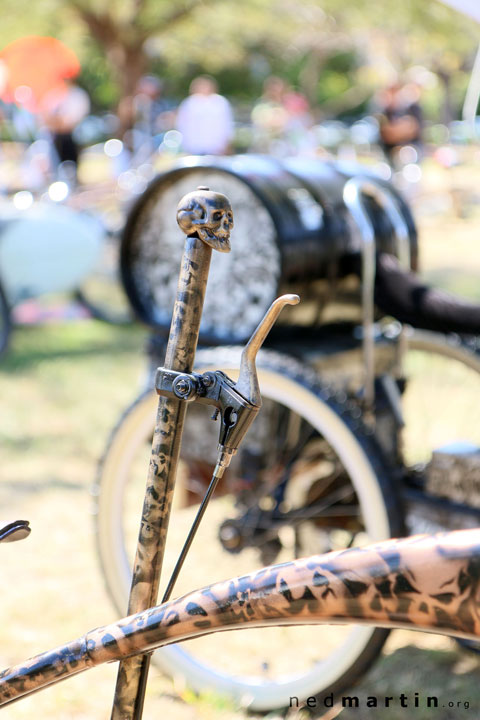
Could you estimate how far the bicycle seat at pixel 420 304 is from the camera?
2473 millimetres

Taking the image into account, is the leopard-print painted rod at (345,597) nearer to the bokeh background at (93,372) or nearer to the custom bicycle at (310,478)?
the custom bicycle at (310,478)

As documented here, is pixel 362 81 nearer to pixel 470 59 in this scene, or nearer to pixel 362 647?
pixel 470 59

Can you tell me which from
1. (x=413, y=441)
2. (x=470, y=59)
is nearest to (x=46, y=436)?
(x=413, y=441)

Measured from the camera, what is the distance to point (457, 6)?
249 centimetres

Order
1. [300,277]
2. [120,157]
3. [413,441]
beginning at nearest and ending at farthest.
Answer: [300,277], [413,441], [120,157]

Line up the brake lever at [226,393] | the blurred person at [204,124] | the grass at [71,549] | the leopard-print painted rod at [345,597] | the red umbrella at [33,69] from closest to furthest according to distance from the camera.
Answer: the leopard-print painted rod at [345,597]
the brake lever at [226,393]
the grass at [71,549]
the blurred person at [204,124]
the red umbrella at [33,69]

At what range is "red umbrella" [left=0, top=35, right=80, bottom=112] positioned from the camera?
12836 mm

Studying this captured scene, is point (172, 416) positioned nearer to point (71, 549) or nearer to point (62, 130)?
point (71, 549)

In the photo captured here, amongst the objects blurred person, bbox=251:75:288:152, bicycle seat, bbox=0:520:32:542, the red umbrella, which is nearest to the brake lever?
bicycle seat, bbox=0:520:32:542

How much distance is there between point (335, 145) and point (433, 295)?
22.6 metres

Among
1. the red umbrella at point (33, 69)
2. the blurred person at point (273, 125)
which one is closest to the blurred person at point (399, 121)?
the blurred person at point (273, 125)

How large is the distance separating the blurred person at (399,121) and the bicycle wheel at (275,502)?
12.7 metres

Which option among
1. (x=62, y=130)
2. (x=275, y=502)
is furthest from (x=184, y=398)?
(x=62, y=130)

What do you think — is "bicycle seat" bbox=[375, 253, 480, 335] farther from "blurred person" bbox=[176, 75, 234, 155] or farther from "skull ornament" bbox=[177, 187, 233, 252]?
"blurred person" bbox=[176, 75, 234, 155]
